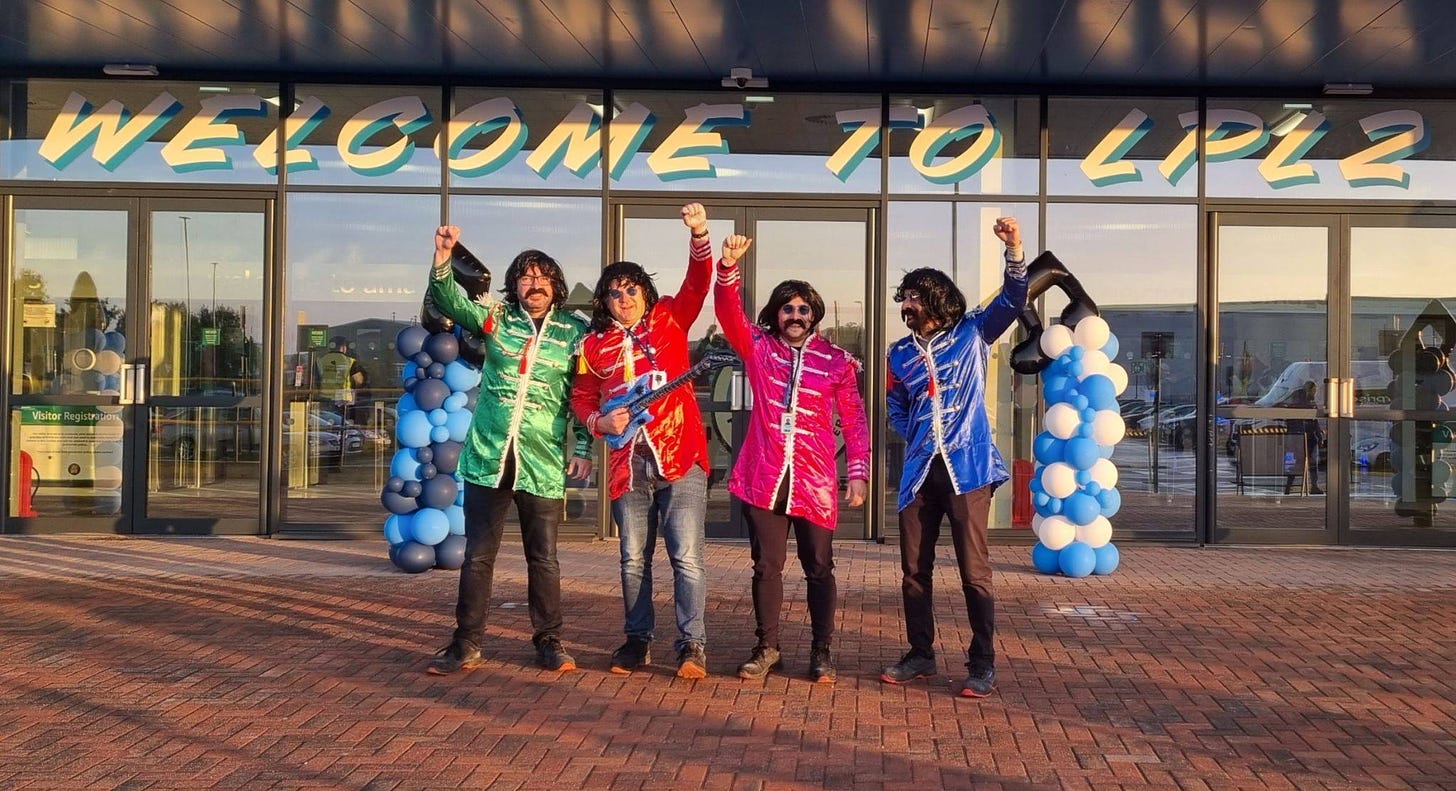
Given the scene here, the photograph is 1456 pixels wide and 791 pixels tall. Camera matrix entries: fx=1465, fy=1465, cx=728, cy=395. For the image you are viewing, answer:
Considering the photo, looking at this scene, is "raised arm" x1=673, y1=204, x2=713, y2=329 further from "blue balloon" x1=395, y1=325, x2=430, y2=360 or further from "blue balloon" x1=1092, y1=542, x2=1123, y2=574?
"blue balloon" x1=1092, y1=542, x2=1123, y2=574

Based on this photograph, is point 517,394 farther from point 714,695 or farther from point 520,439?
point 714,695

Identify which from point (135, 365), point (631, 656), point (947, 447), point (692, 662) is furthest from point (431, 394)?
point (947, 447)

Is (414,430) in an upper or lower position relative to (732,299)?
lower

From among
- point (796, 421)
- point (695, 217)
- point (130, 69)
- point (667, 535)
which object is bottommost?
point (667, 535)

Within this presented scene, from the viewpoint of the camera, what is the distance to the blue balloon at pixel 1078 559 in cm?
959

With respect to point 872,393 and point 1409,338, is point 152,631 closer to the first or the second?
point 872,393

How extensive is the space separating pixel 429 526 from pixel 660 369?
3.41 metres

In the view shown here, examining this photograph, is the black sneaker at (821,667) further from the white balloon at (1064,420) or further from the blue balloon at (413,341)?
the blue balloon at (413,341)

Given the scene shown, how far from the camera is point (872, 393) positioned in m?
11.5

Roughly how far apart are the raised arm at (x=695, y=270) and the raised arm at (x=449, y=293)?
86 centimetres

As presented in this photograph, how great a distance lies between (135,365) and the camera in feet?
37.5

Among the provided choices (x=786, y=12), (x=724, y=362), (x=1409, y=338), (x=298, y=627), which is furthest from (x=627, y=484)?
(x=1409, y=338)

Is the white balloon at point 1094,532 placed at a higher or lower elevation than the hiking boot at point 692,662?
higher

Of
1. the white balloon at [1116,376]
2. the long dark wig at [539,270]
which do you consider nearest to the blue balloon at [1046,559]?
the white balloon at [1116,376]
